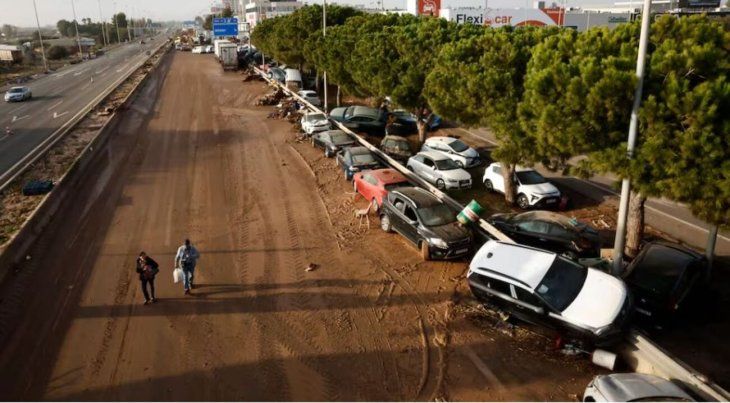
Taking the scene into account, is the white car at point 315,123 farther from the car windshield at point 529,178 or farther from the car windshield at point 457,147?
the car windshield at point 529,178

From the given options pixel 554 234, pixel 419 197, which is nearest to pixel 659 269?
pixel 554 234

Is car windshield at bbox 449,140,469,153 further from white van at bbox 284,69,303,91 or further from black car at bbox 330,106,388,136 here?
white van at bbox 284,69,303,91

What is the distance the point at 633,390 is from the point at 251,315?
757cm

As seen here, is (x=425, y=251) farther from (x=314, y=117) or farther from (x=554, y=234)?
(x=314, y=117)

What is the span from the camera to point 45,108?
39.5m

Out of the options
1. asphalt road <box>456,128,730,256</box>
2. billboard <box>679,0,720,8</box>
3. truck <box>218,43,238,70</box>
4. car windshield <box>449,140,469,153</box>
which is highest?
billboard <box>679,0,720,8</box>

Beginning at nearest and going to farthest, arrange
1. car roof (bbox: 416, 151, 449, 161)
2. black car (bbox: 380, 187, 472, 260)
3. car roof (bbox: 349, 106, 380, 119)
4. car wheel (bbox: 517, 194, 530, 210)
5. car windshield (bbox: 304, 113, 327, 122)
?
1. black car (bbox: 380, 187, 472, 260)
2. car wheel (bbox: 517, 194, 530, 210)
3. car roof (bbox: 416, 151, 449, 161)
4. car windshield (bbox: 304, 113, 327, 122)
5. car roof (bbox: 349, 106, 380, 119)

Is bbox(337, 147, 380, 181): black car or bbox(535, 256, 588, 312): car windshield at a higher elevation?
bbox(337, 147, 380, 181): black car

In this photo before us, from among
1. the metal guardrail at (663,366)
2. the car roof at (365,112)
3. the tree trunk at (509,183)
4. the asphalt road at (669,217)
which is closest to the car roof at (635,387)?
the metal guardrail at (663,366)

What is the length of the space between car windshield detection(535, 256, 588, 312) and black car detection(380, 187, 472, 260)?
2993mm

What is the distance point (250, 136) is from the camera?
92.4ft

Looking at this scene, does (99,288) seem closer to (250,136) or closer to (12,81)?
(250,136)

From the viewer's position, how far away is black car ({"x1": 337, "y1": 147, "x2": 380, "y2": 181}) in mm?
20062

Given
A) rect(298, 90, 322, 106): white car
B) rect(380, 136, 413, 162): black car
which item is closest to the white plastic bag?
rect(380, 136, 413, 162): black car
